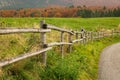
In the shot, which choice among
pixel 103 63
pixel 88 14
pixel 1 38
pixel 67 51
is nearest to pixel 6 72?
pixel 1 38

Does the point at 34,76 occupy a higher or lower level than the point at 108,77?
higher

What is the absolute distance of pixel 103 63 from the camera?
17.5 meters

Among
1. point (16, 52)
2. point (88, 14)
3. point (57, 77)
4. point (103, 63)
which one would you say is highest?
point (16, 52)

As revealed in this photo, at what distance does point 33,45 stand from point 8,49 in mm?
806

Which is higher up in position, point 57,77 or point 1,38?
point 1,38

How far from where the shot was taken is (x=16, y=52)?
33.1 feet

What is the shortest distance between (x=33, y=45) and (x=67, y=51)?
600 cm

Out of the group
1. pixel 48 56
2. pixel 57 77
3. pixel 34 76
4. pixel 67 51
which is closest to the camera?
pixel 34 76

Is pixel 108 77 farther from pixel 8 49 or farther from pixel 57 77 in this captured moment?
pixel 8 49

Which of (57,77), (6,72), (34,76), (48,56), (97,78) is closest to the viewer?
(6,72)

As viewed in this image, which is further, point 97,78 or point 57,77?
point 97,78

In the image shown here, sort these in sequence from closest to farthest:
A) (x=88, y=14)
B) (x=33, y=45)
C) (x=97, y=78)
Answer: (x=33, y=45) < (x=97, y=78) < (x=88, y=14)

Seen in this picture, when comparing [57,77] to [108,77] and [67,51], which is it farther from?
[67,51]

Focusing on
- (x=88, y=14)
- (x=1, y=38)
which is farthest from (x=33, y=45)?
(x=88, y=14)
